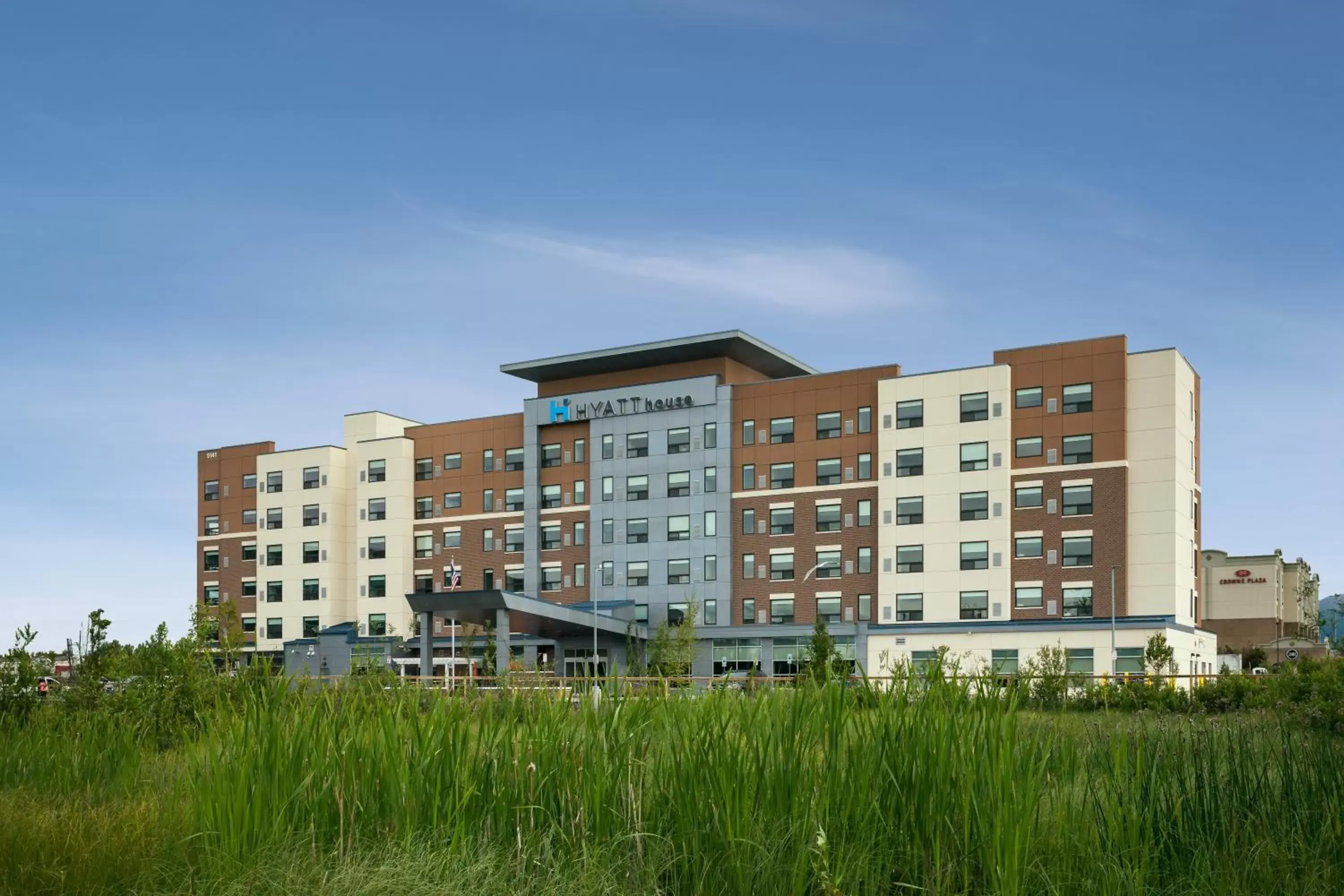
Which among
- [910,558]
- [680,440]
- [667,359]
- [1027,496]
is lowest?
[910,558]

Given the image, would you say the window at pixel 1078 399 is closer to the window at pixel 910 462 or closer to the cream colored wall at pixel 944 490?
the cream colored wall at pixel 944 490

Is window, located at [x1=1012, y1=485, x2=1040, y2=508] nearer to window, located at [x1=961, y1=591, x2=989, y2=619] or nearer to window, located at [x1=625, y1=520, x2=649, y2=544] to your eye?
window, located at [x1=961, y1=591, x2=989, y2=619]

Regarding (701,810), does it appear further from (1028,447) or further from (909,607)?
(909,607)

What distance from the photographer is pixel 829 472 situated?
68188 millimetres

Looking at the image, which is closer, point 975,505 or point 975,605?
point 975,605

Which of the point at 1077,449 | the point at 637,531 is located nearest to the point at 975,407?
the point at 1077,449

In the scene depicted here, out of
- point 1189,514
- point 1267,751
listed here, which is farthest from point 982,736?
point 1189,514

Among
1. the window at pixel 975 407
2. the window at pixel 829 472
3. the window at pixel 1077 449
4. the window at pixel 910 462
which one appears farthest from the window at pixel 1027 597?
the window at pixel 829 472

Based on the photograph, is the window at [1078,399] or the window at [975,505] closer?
the window at [1078,399]

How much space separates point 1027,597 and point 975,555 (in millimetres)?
3251

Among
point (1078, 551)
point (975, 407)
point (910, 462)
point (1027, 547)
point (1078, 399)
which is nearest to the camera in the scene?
point (1078, 551)

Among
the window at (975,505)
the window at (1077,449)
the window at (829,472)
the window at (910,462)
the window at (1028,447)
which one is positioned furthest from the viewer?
the window at (829,472)

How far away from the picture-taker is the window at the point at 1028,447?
62500 millimetres

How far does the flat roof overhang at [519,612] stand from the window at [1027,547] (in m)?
19.4
